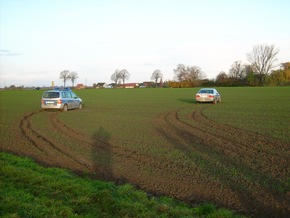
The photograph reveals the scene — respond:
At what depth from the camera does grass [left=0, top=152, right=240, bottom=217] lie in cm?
478

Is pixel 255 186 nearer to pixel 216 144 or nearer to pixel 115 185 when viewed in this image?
pixel 115 185

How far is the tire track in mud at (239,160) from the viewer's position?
5.56 metres

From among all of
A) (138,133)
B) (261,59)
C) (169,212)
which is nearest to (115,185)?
(169,212)

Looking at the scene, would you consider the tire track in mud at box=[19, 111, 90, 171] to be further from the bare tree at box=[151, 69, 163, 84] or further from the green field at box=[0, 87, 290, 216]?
the bare tree at box=[151, 69, 163, 84]

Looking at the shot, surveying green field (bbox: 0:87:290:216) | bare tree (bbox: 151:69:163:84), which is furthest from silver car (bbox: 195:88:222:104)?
bare tree (bbox: 151:69:163:84)

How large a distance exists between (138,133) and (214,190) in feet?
22.6

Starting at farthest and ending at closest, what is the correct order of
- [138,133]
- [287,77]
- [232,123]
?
[287,77]
[232,123]
[138,133]

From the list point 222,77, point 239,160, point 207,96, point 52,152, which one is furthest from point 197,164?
point 222,77

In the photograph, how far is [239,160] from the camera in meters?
8.23

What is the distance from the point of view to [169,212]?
494 centimetres

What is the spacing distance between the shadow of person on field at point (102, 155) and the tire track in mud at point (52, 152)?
15.1 inches

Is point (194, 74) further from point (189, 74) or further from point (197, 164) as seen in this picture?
point (197, 164)

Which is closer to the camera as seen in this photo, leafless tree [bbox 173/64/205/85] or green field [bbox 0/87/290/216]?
green field [bbox 0/87/290/216]

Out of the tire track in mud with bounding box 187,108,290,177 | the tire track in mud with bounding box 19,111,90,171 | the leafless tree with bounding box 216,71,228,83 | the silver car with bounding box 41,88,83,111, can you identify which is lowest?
the tire track in mud with bounding box 19,111,90,171
